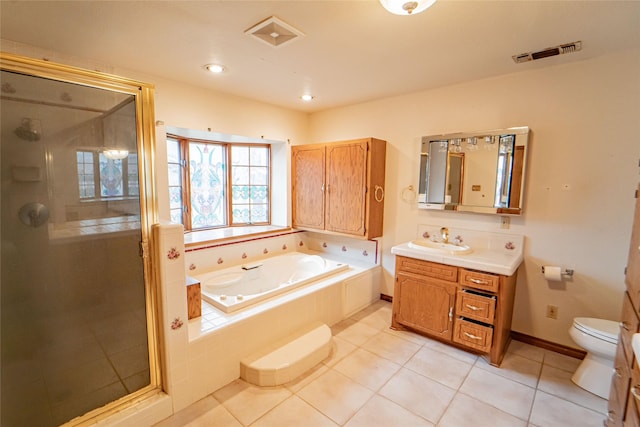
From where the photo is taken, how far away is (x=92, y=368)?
1.59 meters

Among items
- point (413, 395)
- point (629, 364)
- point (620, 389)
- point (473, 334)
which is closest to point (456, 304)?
point (473, 334)

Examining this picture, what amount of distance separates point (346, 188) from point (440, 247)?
1.18 m

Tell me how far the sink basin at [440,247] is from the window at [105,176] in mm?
2314

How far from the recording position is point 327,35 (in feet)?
6.04

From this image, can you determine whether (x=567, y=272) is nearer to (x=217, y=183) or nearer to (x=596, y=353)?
(x=596, y=353)

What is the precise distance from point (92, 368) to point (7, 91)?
1426mm

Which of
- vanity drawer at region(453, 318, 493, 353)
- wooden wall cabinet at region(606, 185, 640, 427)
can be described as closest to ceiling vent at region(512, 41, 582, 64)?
wooden wall cabinet at region(606, 185, 640, 427)

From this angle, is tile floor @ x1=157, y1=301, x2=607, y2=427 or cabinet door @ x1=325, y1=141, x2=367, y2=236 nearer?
tile floor @ x1=157, y1=301, x2=607, y2=427

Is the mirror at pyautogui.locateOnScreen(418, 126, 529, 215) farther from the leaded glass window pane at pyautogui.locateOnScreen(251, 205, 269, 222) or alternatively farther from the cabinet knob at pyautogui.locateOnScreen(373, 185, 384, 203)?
the leaded glass window pane at pyautogui.locateOnScreen(251, 205, 269, 222)

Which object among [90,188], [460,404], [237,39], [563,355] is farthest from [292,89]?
[563,355]

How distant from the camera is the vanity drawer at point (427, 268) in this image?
2.43 meters

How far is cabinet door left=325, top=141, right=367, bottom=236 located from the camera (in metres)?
3.19

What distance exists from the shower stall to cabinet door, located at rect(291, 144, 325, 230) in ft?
7.06

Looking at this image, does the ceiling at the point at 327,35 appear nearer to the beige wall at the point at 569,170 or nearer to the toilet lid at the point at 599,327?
the beige wall at the point at 569,170
